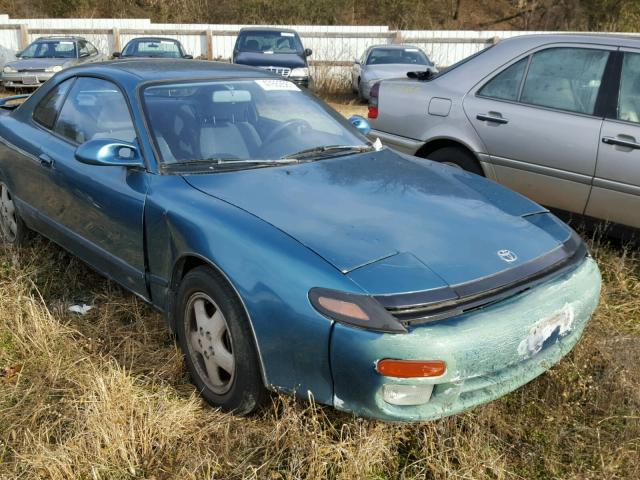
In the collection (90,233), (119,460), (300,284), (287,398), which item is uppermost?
(300,284)

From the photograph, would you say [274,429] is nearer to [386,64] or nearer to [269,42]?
[269,42]

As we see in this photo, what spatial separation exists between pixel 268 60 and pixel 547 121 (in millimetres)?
9271

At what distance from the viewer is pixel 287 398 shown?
2.31m

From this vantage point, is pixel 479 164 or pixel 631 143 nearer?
pixel 631 143

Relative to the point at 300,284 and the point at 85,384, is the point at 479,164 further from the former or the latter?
the point at 85,384

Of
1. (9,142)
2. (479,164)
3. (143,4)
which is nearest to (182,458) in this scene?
(9,142)

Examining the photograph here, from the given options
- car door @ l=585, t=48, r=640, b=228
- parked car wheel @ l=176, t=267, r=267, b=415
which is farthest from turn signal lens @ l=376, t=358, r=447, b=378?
car door @ l=585, t=48, r=640, b=228

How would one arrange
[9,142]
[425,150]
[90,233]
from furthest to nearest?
1. [425,150]
2. [9,142]
3. [90,233]

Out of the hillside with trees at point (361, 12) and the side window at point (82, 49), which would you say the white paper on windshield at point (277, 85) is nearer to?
the side window at point (82, 49)

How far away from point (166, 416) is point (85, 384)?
495 mm

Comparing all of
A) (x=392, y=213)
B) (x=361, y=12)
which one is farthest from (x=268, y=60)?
(x=361, y=12)

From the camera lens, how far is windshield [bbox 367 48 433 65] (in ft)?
46.9

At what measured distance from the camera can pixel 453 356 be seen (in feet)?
6.72

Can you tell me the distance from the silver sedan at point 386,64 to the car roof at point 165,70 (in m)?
10.1
